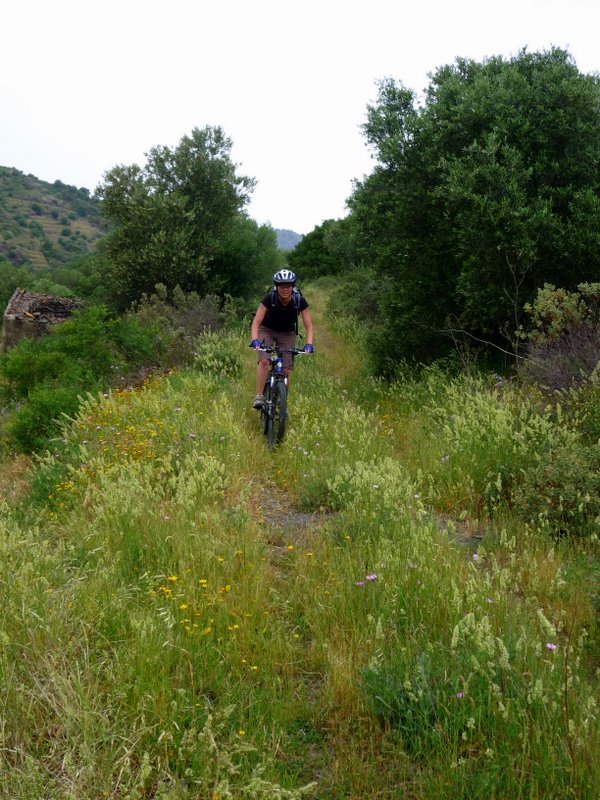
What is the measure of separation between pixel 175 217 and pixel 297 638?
75.2 ft

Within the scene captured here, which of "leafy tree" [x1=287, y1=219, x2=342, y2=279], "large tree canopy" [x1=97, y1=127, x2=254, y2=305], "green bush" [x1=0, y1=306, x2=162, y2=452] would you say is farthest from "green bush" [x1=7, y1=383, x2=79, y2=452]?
"leafy tree" [x1=287, y1=219, x2=342, y2=279]

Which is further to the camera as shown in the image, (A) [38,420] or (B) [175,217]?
(B) [175,217]

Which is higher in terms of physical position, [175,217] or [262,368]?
[175,217]

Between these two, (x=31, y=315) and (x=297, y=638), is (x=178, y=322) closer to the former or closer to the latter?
(x=31, y=315)

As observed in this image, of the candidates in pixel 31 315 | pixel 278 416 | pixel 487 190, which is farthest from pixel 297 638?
pixel 31 315

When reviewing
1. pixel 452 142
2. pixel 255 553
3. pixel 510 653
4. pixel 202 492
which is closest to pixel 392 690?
pixel 510 653

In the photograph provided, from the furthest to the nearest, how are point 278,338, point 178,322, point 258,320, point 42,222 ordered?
point 42,222 → point 178,322 → point 278,338 → point 258,320

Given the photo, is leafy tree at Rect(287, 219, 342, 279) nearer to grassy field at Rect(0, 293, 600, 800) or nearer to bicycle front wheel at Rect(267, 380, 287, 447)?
bicycle front wheel at Rect(267, 380, 287, 447)

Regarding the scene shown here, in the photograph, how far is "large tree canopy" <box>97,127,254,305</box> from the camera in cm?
2328

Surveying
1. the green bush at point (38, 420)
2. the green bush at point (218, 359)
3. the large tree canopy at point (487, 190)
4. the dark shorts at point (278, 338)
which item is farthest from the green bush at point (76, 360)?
the large tree canopy at point (487, 190)

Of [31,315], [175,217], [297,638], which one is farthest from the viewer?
[175,217]

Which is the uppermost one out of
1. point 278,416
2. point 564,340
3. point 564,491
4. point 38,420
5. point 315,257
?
point 315,257

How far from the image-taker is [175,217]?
A: 2389cm

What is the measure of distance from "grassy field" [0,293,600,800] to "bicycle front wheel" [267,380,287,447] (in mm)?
1730
